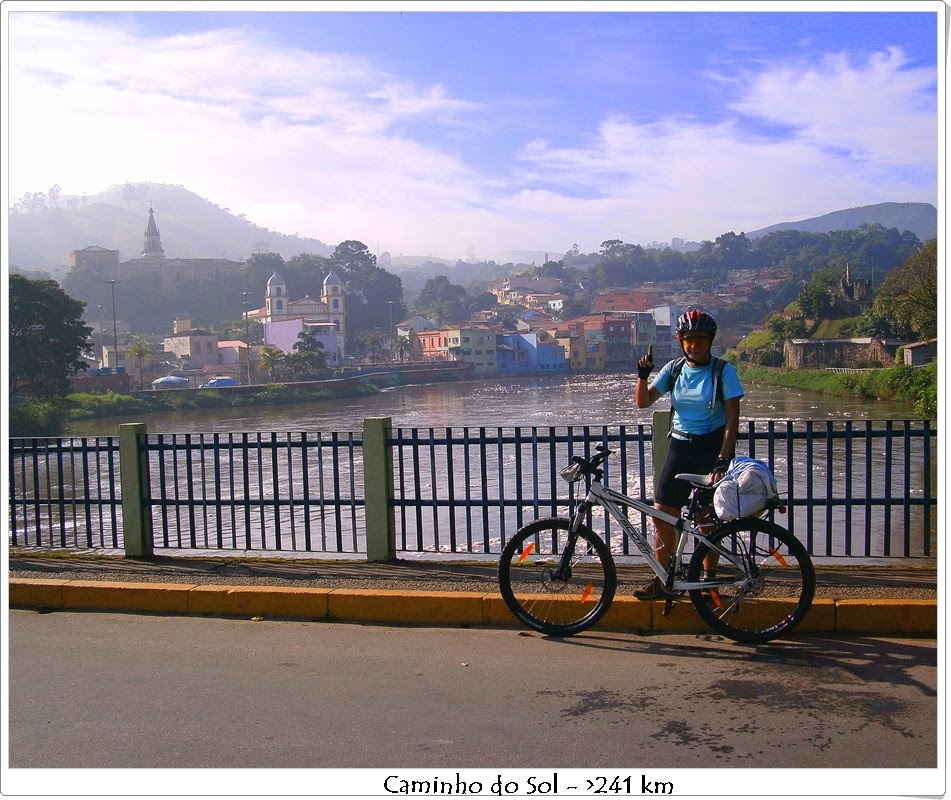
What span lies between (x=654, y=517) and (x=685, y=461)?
342mm

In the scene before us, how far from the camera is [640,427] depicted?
6418mm

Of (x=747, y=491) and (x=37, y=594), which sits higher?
(x=747, y=491)

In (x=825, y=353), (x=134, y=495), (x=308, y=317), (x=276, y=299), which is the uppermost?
(x=276, y=299)

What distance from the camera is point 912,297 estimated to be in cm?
4122

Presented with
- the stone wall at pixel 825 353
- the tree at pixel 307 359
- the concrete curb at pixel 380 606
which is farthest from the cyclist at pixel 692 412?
the tree at pixel 307 359

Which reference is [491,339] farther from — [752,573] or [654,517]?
[752,573]

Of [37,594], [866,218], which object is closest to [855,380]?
[37,594]

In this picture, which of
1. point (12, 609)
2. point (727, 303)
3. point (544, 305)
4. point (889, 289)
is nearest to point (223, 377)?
point (544, 305)

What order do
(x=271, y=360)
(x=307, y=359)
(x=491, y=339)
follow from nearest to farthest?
(x=307, y=359) → (x=491, y=339) → (x=271, y=360)

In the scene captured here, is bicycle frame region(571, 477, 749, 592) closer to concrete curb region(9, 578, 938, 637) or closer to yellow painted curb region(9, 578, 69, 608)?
concrete curb region(9, 578, 938, 637)

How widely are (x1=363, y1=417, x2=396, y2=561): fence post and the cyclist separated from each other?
2056 mm

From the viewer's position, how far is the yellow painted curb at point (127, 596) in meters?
6.02

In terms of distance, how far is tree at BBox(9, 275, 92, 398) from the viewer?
4012 centimetres
